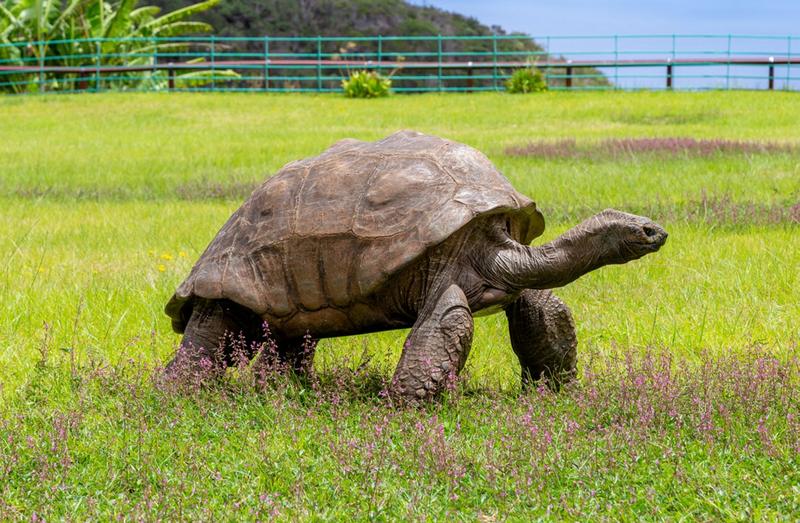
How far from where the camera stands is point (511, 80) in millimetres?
34656

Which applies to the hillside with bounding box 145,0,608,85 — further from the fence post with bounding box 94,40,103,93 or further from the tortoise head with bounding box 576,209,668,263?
the tortoise head with bounding box 576,209,668,263

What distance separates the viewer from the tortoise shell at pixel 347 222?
16.3 ft

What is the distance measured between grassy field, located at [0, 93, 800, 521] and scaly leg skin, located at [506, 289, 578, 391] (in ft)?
0.51

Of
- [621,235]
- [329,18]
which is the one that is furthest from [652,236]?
[329,18]

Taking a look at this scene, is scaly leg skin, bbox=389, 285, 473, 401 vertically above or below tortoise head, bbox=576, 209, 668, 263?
below

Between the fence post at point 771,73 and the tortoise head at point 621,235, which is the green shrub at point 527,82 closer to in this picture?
the fence post at point 771,73

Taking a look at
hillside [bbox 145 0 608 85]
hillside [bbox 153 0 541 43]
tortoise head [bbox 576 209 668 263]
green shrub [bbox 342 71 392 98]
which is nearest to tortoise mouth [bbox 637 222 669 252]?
tortoise head [bbox 576 209 668 263]

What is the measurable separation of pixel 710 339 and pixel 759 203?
17.8 ft

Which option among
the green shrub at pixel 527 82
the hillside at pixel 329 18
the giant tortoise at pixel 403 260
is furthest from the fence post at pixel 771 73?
the giant tortoise at pixel 403 260

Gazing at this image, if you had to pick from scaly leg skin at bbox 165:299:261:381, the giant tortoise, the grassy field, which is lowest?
the grassy field

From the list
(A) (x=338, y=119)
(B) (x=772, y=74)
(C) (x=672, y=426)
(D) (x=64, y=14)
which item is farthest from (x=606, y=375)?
(D) (x=64, y=14)

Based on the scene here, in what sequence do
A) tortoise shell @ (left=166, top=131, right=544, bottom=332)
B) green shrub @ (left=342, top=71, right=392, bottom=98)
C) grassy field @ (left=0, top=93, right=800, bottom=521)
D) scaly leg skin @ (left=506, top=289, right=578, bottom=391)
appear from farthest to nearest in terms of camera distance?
green shrub @ (left=342, top=71, right=392, bottom=98)
scaly leg skin @ (left=506, top=289, right=578, bottom=391)
tortoise shell @ (left=166, top=131, right=544, bottom=332)
grassy field @ (left=0, top=93, right=800, bottom=521)

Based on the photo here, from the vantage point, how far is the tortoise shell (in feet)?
16.3

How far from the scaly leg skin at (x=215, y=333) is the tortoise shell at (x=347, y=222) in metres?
0.13
